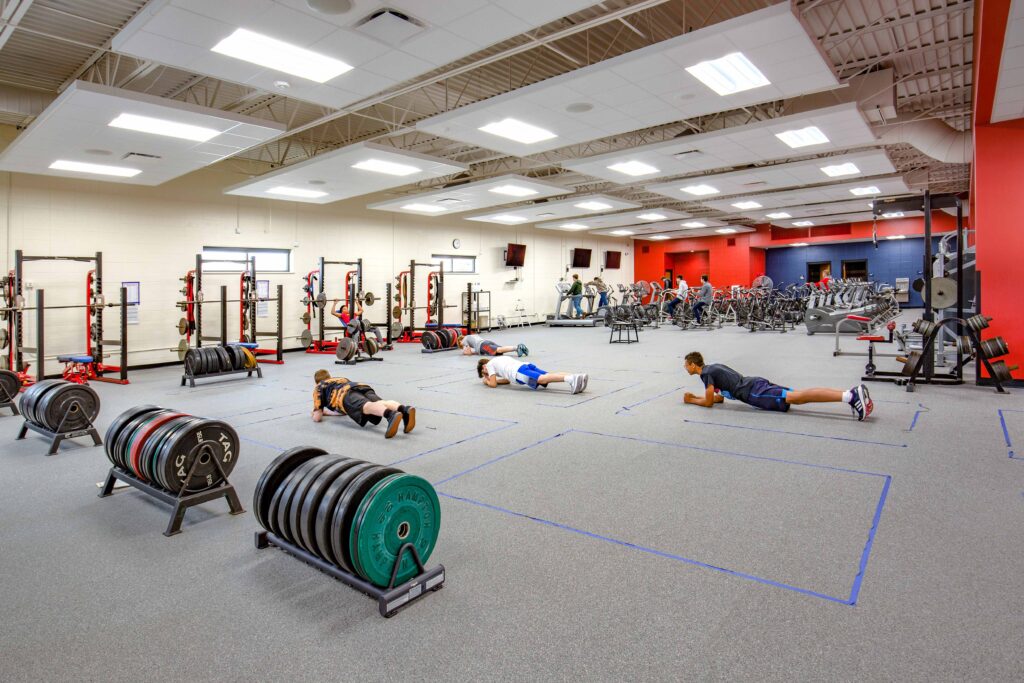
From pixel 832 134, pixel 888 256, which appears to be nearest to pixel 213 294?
pixel 832 134

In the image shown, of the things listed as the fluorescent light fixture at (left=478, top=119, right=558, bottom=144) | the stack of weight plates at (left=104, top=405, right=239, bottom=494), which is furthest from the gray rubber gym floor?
the fluorescent light fixture at (left=478, top=119, right=558, bottom=144)

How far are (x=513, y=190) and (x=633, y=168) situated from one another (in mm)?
2319

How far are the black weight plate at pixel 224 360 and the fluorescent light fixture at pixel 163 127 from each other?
2.63 m

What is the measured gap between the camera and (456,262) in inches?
615

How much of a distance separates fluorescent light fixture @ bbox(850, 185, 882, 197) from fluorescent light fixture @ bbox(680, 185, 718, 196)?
3173 millimetres

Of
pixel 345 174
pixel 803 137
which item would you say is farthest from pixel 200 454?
pixel 803 137

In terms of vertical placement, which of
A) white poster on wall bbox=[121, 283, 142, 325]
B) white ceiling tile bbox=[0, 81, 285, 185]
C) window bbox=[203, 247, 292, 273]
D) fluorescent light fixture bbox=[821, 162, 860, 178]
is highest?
fluorescent light fixture bbox=[821, 162, 860, 178]

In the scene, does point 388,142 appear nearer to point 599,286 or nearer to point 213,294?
point 213,294

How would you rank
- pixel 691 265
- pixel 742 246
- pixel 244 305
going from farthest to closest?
pixel 691 265
pixel 742 246
pixel 244 305

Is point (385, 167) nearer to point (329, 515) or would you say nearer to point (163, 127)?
point (163, 127)

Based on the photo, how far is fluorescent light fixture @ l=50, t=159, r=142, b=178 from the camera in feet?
24.6

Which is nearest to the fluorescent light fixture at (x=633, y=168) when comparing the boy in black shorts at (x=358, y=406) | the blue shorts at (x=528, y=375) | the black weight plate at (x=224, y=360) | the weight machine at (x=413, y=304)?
the blue shorts at (x=528, y=375)

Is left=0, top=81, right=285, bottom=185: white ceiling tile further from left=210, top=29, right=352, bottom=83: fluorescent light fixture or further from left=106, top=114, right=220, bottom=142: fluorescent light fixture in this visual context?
left=210, top=29, right=352, bottom=83: fluorescent light fixture

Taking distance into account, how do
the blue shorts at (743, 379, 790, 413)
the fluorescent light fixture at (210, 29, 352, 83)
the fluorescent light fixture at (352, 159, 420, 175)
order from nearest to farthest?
the fluorescent light fixture at (210, 29, 352, 83)
the blue shorts at (743, 379, 790, 413)
the fluorescent light fixture at (352, 159, 420, 175)
